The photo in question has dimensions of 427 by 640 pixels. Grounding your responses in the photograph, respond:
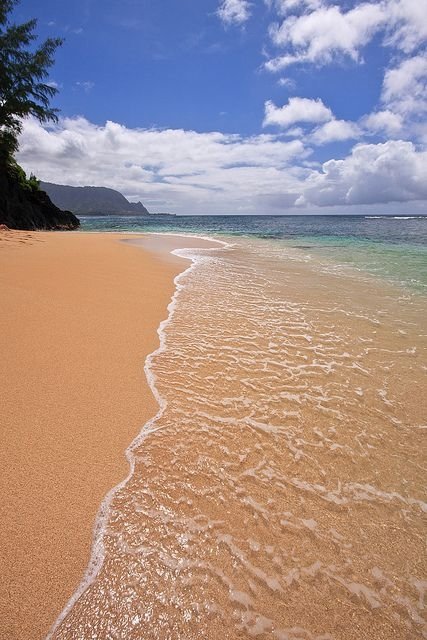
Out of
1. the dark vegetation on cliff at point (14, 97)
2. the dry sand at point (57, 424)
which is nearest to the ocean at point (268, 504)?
the dry sand at point (57, 424)

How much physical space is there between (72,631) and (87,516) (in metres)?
0.59

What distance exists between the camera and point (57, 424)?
2.68 metres

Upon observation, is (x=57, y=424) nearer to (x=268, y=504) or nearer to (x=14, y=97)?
(x=268, y=504)

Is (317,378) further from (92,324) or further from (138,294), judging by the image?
(138,294)

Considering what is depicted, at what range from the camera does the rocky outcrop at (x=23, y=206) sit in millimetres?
27172

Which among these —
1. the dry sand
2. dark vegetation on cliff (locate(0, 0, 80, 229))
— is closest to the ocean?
the dry sand

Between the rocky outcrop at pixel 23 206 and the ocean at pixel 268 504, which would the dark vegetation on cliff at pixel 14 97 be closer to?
the rocky outcrop at pixel 23 206

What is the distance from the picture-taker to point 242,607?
1637 mm

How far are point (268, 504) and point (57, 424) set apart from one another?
1.83 meters

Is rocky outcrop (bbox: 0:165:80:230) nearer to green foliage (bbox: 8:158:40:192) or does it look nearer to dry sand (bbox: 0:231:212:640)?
green foliage (bbox: 8:158:40:192)

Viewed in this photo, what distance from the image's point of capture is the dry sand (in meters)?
1.62

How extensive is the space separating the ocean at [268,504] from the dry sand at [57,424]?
0.14 m

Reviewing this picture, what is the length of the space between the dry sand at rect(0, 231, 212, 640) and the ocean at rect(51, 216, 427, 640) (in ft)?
0.46

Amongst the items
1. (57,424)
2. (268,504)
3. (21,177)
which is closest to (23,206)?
(21,177)
